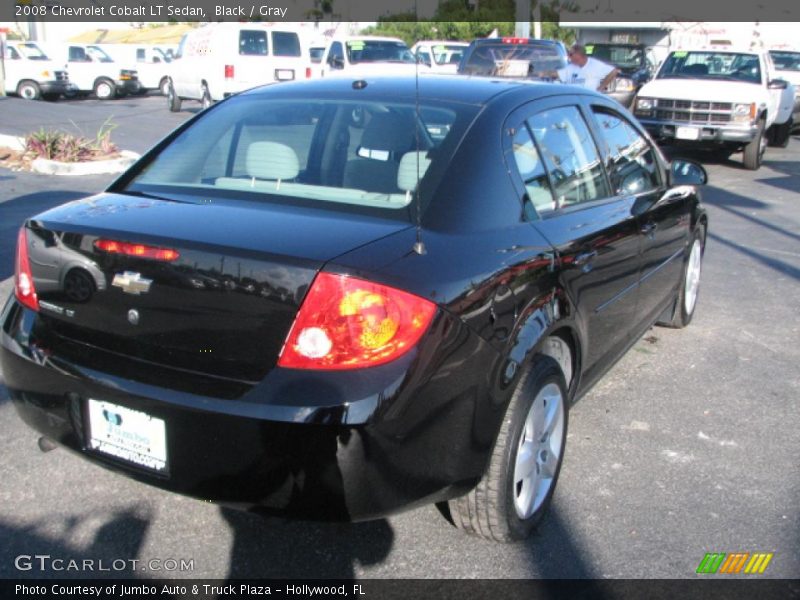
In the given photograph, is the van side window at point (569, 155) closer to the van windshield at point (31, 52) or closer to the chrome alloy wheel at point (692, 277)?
the chrome alloy wheel at point (692, 277)

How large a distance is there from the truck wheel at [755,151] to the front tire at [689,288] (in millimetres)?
8653

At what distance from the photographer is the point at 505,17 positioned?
19.7m

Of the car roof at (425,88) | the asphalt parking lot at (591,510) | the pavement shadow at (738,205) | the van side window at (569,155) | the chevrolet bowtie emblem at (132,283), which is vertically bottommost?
the asphalt parking lot at (591,510)

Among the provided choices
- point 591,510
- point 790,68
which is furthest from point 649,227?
point 790,68

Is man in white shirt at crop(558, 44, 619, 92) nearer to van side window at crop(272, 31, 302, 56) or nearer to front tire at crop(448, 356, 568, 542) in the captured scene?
van side window at crop(272, 31, 302, 56)

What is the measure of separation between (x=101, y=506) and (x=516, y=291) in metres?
1.84

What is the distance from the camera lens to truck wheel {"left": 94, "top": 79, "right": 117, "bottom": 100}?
2673 cm

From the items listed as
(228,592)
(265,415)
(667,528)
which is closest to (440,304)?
(265,415)

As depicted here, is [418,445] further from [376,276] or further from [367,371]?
[376,276]

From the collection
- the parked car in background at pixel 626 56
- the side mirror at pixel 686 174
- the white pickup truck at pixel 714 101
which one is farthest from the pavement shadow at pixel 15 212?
the parked car in background at pixel 626 56

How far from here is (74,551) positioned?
3.02 m

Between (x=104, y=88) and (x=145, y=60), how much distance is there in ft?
12.6

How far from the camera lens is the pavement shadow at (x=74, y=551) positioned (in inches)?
115

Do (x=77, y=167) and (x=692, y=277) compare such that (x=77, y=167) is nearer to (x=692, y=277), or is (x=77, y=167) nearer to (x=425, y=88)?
(x=692, y=277)
